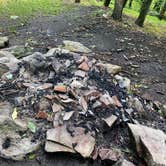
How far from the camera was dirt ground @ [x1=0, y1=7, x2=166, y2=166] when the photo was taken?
289 inches

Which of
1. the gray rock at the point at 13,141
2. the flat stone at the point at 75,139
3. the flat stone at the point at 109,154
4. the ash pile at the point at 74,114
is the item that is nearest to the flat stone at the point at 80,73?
the ash pile at the point at 74,114

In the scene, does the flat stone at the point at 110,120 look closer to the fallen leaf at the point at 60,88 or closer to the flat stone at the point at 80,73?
the fallen leaf at the point at 60,88

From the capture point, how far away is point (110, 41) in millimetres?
8891

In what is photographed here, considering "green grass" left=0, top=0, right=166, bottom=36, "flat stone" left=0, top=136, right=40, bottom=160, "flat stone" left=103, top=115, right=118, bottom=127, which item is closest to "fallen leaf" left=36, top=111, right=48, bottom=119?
"flat stone" left=0, top=136, right=40, bottom=160

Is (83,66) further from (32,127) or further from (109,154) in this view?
(109,154)

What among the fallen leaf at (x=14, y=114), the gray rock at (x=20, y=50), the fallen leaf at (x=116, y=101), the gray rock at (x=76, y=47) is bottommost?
the gray rock at (x=20, y=50)

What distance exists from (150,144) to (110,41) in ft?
16.2

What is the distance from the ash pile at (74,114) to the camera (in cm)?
430

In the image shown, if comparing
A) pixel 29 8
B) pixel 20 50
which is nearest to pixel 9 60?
pixel 20 50

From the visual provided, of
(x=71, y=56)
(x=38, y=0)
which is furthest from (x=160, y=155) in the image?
(x=38, y=0)

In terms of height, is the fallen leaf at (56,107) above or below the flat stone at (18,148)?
above

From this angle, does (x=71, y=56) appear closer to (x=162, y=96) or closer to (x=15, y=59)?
(x=15, y=59)

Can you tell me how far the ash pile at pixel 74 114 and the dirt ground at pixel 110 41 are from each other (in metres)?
1.17

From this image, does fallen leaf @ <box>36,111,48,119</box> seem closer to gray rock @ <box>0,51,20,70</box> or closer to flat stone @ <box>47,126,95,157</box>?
flat stone @ <box>47,126,95,157</box>
